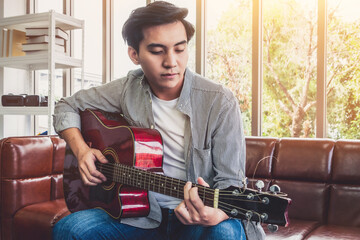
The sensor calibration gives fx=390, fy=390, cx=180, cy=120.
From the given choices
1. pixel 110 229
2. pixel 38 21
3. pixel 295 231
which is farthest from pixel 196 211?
pixel 38 21

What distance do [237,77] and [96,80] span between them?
162cm

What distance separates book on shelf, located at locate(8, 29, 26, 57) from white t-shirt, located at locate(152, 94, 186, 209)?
2820 mm

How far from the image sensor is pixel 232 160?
1379mm

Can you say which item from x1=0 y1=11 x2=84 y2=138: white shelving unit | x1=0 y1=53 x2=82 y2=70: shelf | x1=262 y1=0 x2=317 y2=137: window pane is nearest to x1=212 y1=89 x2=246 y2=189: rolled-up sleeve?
x1=262 y1=0 x2=317 y2=137: window pane

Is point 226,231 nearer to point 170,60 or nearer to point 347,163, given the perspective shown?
point 170,60

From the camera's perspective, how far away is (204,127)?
4.86ft

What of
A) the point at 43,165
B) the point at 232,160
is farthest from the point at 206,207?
the point at 43,165

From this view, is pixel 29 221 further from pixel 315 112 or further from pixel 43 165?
pixel 315 112

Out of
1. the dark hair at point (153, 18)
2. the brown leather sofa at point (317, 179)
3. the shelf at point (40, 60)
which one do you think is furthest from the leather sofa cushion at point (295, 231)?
the shelf at point (40, 60)

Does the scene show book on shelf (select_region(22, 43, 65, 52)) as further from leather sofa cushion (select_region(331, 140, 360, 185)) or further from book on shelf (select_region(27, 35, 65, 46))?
leather sofa cushion (select_region(331, 140, 360, 185))

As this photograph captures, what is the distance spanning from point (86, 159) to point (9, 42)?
2.84 metres

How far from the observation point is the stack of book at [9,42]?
12.7 feet

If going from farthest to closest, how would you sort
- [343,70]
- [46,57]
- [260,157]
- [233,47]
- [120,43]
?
[120,43] → [46,57] → [233,47] → [343,70] → [260,157]

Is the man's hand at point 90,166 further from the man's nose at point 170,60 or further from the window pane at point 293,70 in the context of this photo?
the window pane at point 293,70
